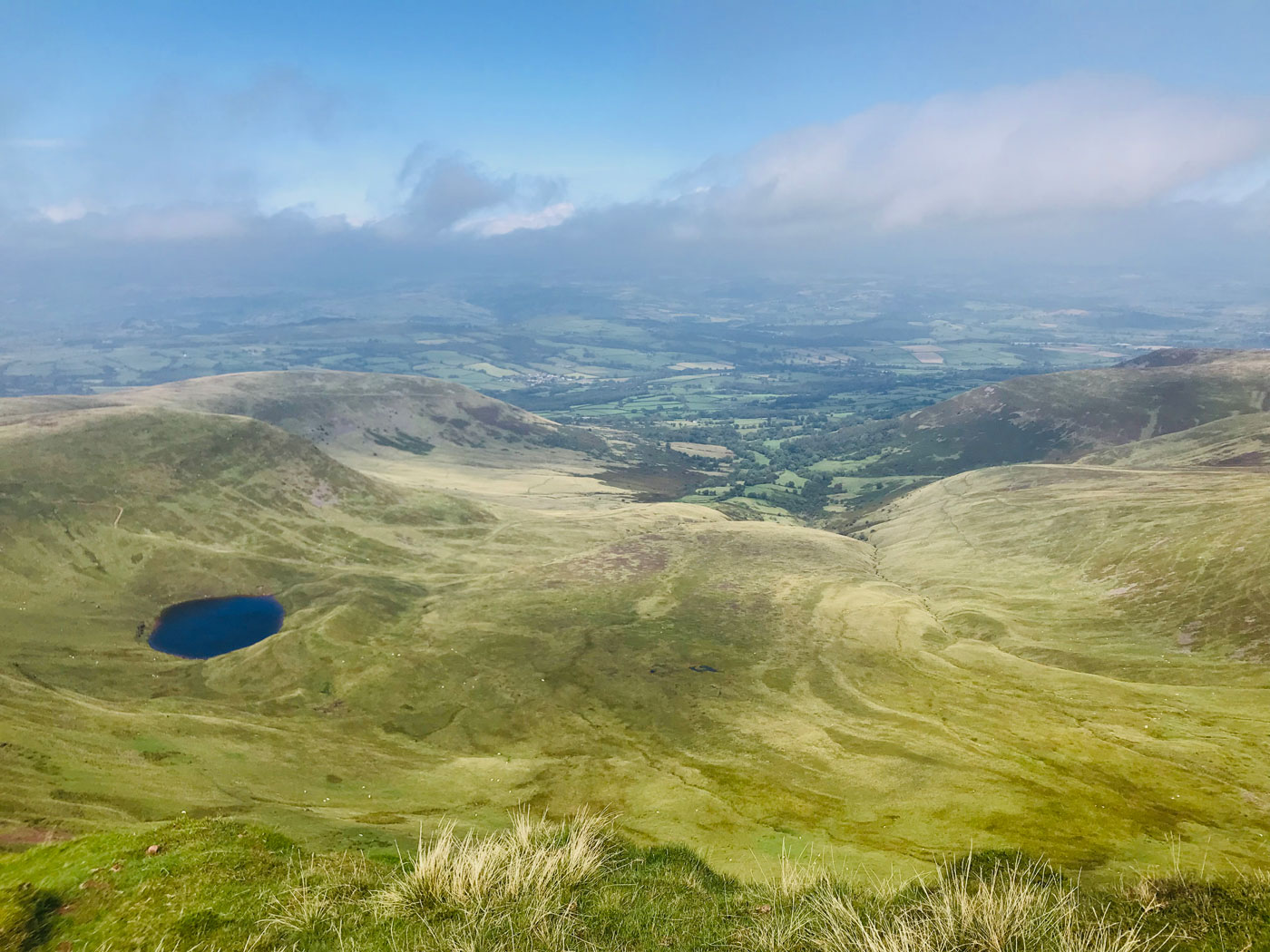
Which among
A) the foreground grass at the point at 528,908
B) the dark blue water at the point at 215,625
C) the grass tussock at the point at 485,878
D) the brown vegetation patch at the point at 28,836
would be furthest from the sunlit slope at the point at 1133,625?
the dark blue water at the point at 215,625

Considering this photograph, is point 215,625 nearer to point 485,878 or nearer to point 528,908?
point 485,878

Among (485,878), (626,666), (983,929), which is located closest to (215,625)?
(626,666)

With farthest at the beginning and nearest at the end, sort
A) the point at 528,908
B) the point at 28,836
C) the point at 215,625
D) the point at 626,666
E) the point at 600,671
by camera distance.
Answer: the point at 215,625, the point at 626,666, the point at 600,671, the point at 28,836, the point at 528,908

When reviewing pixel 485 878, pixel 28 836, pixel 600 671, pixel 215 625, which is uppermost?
pixel 485 878

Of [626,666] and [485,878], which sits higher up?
[485,878]

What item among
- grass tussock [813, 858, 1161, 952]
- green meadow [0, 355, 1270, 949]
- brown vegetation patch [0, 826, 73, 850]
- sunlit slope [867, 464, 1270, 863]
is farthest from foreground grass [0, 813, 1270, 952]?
sunlit slope [867, 464, 1270, 863]

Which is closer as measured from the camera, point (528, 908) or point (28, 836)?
point (528, 908)

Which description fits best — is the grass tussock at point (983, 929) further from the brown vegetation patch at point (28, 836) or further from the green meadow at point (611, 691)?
the brown vegetation patch at point (28, 836)
